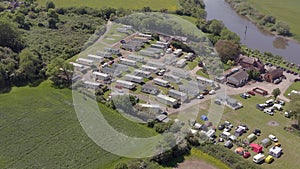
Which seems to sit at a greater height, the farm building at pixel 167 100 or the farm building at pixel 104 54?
the farm building at pixel 104 54

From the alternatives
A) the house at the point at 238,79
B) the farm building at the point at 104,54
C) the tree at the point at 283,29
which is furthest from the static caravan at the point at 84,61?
the tree at the point at 283,29

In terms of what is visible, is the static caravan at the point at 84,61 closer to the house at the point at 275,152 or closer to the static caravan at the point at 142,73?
the static caravan at the point at 142,73

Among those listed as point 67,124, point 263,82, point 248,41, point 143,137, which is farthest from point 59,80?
point 248,41

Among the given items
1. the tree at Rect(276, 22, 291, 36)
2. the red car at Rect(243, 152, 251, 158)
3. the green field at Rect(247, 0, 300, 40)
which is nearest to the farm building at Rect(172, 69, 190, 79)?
the red car at Rect(243, 152, 251, 158)

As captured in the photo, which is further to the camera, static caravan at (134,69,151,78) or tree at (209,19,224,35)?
tree at (209,19,224,35)

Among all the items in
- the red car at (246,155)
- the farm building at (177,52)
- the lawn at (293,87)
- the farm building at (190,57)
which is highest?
the farm building at (177,52)

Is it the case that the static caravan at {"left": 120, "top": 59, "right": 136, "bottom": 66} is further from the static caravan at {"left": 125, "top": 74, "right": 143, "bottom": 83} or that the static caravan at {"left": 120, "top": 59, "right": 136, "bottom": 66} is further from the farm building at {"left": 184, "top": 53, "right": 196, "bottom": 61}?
the farm building at {"left": 184, "top": 53, "right": 196, "bottom": 61}

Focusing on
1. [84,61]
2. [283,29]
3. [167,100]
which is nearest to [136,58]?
[84,61]
